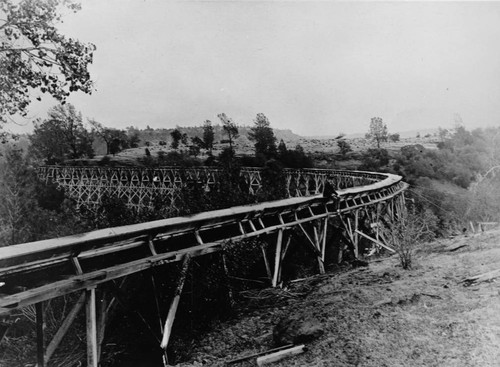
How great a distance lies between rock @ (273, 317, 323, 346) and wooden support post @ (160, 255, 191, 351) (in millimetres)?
1252

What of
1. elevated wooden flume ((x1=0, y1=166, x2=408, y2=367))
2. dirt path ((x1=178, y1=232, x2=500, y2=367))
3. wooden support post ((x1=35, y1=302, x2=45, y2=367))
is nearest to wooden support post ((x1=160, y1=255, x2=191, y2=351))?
elevated wooden flume ((x1=0, y1=166, x2=408, y2=367))

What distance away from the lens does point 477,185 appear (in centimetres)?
2088

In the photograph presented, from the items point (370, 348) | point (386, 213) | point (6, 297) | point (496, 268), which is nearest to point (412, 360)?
point (370, 348)

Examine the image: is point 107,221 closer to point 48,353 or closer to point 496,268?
point 48,353

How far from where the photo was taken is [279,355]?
3.63 m

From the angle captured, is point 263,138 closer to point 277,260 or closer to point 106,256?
point 277,260

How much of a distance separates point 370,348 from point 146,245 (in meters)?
2.96

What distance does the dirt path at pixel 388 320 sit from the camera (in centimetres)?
340

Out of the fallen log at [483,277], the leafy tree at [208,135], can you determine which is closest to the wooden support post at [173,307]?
the fallen log at [483,277]

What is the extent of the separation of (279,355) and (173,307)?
1.46 meters

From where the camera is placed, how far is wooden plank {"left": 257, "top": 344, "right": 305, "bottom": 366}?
11.8ft

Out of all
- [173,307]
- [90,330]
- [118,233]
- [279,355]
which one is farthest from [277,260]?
[90,330]

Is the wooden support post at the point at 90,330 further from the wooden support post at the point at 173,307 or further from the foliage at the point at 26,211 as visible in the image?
the foliage at the point at 26,211

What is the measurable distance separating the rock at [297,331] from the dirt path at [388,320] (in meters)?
0.09
